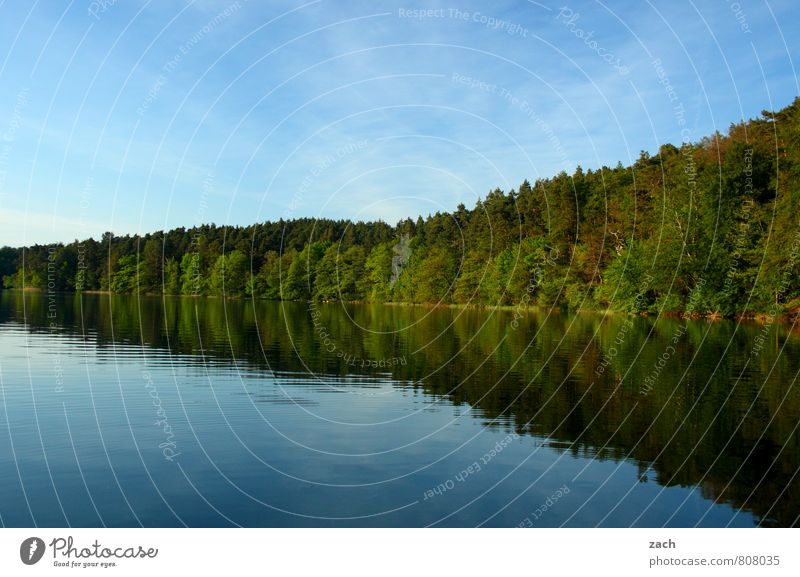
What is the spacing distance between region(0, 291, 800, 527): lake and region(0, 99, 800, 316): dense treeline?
880 cm

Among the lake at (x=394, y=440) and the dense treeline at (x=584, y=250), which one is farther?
the dense treeline at (x=584, y=250)

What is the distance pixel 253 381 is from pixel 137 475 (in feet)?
43.2

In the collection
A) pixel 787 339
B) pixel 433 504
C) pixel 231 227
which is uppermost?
pixel 231 227

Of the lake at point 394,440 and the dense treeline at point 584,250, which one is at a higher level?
the dense treeline at point 584,250

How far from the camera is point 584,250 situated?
315 ft

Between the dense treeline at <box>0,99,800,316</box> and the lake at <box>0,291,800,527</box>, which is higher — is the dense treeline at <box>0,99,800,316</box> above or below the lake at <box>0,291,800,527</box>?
above

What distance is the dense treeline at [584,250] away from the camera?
2746 inches

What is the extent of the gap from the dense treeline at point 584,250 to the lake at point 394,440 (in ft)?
28.9

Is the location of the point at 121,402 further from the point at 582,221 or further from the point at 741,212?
the point at 582,221

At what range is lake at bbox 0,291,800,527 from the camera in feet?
40.0

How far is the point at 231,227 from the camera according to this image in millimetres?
187500

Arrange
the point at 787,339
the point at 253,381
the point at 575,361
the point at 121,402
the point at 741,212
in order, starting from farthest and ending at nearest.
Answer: the point at 741,212 < the point at 787,339 < the point at 575,361 < the point at 253,381 < the point at 121,402

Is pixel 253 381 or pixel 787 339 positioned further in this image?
pixel 787 339

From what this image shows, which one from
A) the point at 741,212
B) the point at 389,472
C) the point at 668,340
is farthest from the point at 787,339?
the point at 389,472
